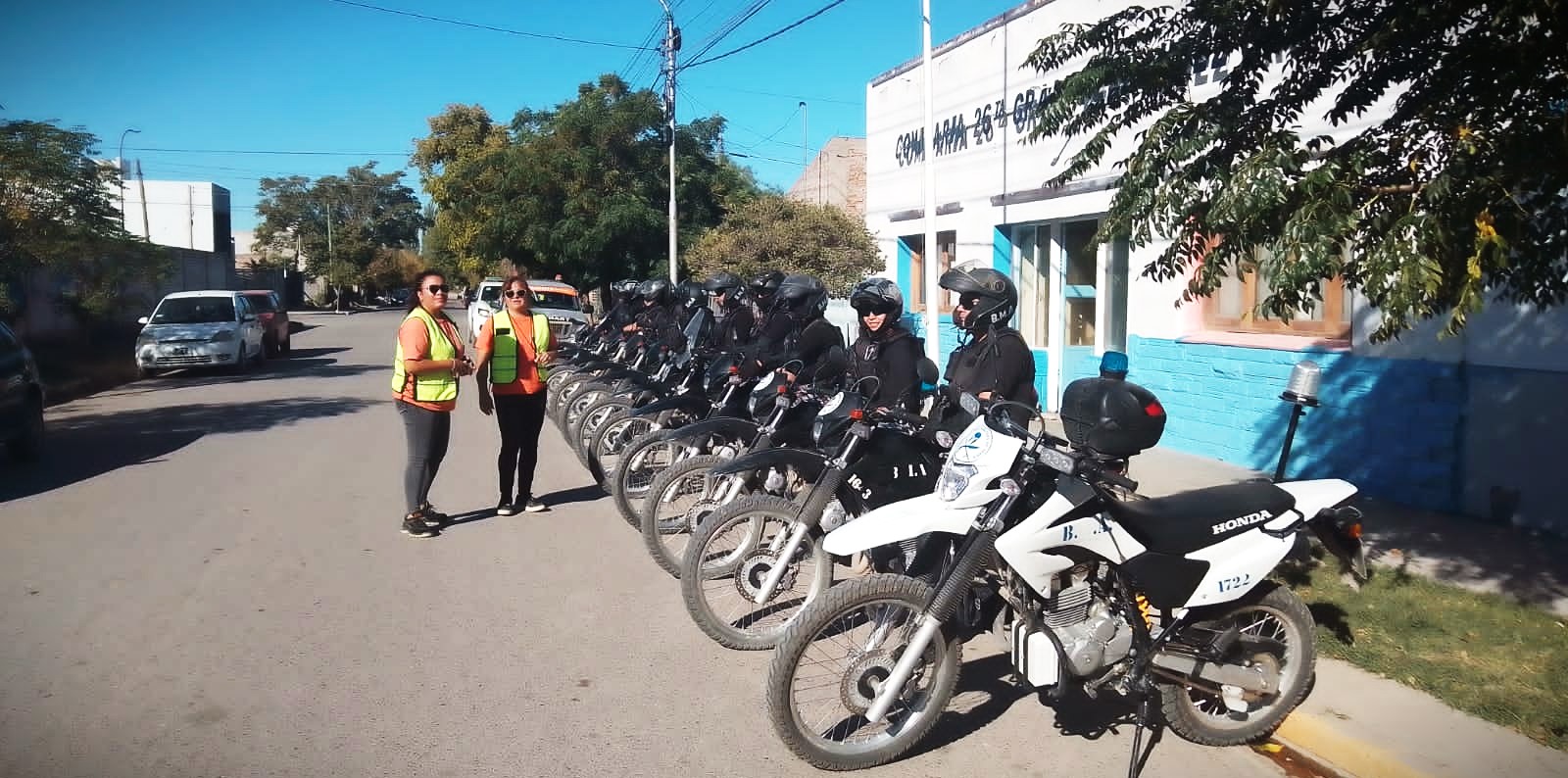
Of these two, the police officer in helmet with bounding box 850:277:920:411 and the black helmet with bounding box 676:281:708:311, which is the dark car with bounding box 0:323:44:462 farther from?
the police officer in helmet with bounding box 850:277:920:411

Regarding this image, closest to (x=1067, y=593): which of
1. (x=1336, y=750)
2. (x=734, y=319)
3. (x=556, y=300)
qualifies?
(x=1336, y=750)

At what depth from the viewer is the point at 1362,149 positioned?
474 centimetres

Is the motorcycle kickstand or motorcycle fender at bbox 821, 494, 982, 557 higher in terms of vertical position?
motorcycle fender at bbox 821, 494, 982, 557

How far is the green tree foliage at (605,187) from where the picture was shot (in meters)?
26.7

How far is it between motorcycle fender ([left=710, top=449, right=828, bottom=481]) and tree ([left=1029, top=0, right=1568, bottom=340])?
1897mm

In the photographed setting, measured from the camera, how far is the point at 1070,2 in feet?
39.1

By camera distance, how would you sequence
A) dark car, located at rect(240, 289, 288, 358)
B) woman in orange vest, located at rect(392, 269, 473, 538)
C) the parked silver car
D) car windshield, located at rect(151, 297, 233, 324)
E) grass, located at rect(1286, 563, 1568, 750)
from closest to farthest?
grass, located at rect(1286, 563, 1568, 750), woman in orange vest, located at rect(392, 269, 473, 538), the parked silver car, car windshield, located at rect(151, 297, 233, 324), dark car, located at rect(240, 289, 288, 358)

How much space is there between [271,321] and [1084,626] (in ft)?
81.3

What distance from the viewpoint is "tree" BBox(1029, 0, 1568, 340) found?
4039 millimetres

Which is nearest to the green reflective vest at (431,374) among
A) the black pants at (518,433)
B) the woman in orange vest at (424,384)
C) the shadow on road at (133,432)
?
the woman in orange vest at (424,384)

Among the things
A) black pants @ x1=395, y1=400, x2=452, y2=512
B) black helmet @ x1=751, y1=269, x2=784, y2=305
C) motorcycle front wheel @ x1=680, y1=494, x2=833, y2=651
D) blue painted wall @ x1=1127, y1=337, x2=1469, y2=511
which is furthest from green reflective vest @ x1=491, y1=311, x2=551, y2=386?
blue painted wall @ x1=1127, y1=337, x2=1469, y2=511

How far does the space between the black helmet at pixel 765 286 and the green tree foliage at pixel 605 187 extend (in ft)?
52.6

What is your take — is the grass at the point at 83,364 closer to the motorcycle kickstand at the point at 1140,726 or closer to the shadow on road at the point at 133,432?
the shadow on road at the point at 133,432

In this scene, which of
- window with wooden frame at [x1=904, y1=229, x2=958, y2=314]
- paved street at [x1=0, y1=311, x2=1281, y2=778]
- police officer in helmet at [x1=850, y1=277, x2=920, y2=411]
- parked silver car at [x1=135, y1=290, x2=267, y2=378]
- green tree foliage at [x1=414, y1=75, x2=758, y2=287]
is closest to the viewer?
paved street at [x1=0, y1=311, x2=1281, y2=778]
